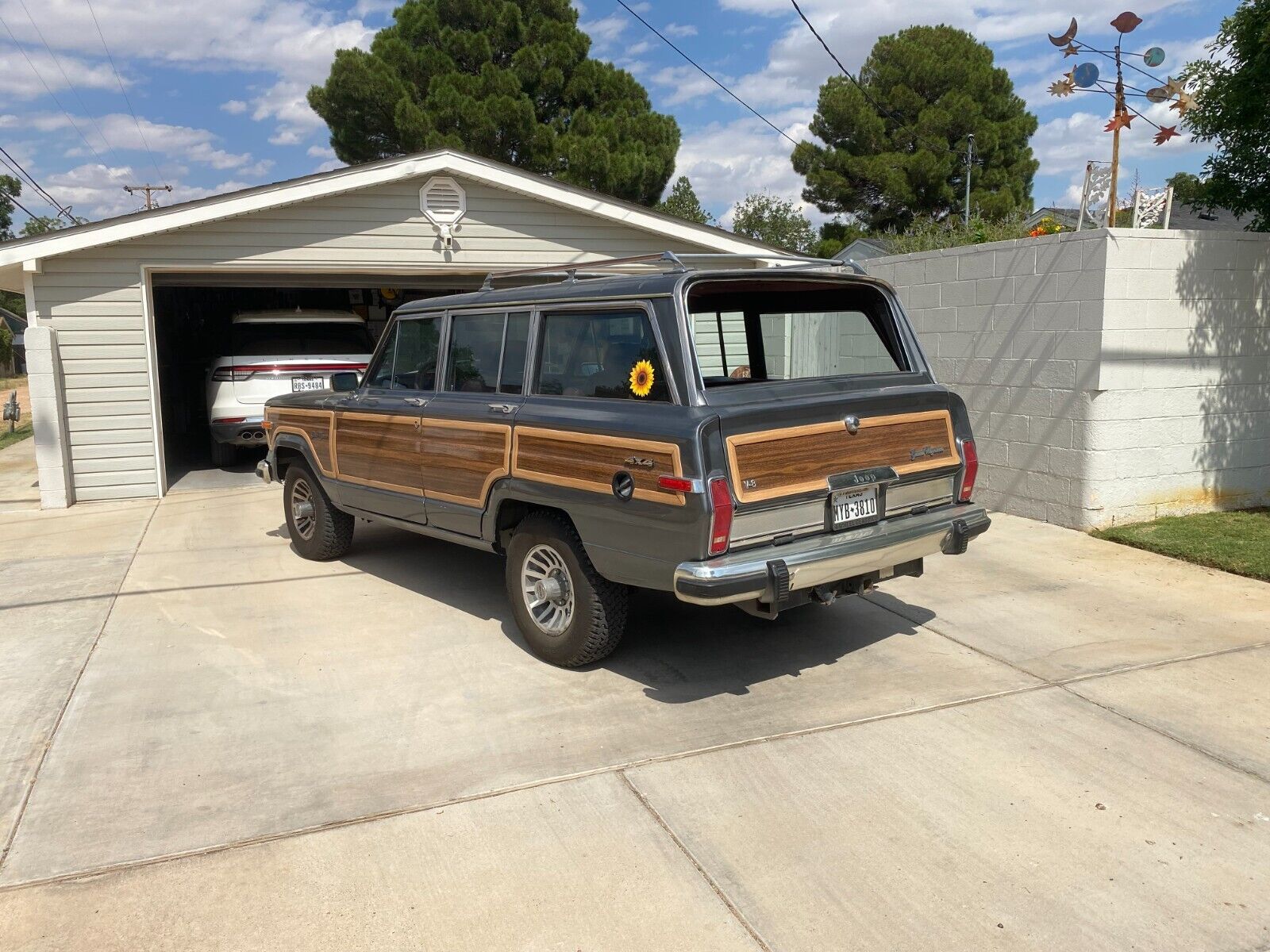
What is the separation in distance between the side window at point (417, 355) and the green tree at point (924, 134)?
25.8 metres

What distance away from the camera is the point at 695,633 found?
5543 millimetres

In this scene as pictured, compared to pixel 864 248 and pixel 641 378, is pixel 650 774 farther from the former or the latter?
pixel 864 248

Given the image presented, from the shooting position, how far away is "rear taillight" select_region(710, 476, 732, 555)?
3.99 m

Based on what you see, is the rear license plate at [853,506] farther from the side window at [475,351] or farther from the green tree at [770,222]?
the green tree at [770,222]

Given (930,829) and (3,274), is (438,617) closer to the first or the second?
(930,829)

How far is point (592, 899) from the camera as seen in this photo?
306 cm

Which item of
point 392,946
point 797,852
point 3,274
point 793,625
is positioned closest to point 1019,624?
point 793,625

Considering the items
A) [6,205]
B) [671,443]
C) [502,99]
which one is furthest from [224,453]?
[6,205]

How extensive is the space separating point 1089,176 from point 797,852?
283 inches

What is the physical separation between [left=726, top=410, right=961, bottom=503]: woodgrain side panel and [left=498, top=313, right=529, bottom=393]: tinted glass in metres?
1.50

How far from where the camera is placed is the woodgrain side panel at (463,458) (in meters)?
5.07

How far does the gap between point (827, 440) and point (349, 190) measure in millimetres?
7396

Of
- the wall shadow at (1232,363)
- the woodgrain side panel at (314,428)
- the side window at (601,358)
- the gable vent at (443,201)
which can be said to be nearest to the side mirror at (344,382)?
the woodgrain side panel at (314,428)

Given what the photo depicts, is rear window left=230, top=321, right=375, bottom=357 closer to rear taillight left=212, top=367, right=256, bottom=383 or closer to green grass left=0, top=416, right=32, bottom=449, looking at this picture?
rear taillight left=212, top=367, right=256, bottom=383
